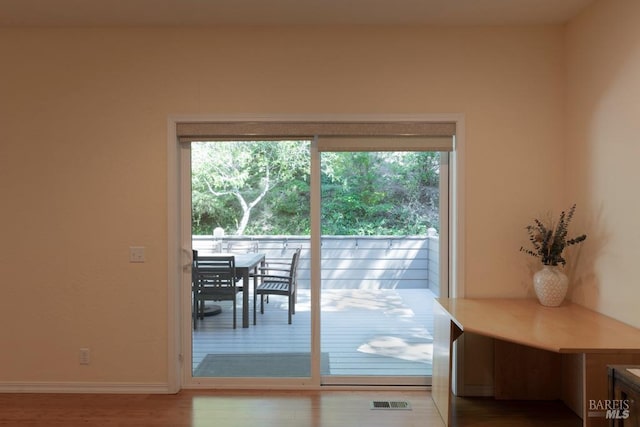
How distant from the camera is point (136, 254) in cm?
299

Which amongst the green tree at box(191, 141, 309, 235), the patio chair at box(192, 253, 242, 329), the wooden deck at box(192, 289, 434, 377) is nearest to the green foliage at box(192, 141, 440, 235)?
the green tree at box(191, 141, 309, 235)

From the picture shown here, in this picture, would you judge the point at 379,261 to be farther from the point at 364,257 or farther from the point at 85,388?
the point at 85,388

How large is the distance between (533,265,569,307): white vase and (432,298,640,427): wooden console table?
0.19ft

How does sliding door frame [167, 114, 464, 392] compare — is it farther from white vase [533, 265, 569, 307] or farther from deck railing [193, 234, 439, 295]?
white vase [533, 265, 569, 307]

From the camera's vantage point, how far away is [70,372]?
301 cm

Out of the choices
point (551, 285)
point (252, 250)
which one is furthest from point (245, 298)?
point (551, 285)

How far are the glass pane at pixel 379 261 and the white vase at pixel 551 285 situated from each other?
28.3 inches

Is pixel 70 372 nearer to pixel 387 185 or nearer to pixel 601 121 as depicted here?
pixel 387 185

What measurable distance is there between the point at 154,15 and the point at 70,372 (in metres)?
2.63

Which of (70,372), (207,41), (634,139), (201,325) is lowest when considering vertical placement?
(70,372)

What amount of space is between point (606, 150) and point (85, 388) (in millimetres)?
3909

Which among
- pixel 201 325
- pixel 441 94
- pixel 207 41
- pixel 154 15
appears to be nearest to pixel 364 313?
pixel 201 325

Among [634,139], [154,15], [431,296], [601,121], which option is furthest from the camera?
[431,296]

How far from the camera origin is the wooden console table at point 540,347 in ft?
6.25
